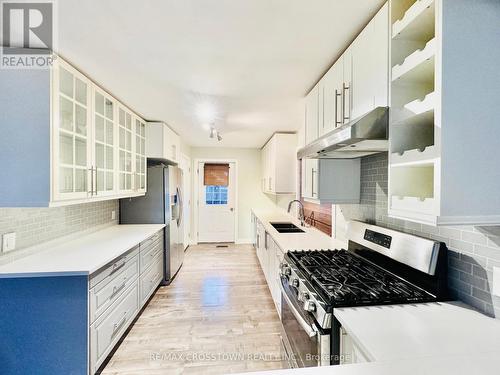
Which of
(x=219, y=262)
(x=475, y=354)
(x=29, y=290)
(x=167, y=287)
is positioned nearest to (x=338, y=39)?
(x=475, y=354)

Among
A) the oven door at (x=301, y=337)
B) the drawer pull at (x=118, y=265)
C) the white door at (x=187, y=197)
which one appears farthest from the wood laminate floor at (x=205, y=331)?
the white door at (x=187, y=197)

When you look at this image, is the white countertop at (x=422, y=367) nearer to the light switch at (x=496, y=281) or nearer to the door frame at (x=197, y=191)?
the light switch at (x=496, y=281)

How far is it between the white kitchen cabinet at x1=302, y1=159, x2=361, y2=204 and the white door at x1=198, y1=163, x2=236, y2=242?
378 cm

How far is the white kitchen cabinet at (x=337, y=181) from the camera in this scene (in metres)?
2.16

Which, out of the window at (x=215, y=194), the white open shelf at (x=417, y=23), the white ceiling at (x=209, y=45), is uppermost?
the white ceiling at (x=209, y=45)

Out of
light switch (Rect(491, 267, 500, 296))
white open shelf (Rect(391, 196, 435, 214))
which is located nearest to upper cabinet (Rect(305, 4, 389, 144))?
white open shelf (Rect(391, 196, 435, 214))

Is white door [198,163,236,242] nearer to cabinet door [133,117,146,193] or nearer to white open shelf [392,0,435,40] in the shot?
cabinet door [133,117,146,193]

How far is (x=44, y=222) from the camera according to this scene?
6.84 feet

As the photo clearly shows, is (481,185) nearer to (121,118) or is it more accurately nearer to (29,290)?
(29,290)

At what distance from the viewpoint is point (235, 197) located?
19.0 feet

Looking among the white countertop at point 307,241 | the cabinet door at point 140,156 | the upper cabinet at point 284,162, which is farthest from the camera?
the upper cabinet at point 284,162

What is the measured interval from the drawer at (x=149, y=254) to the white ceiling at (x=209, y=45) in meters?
1.66

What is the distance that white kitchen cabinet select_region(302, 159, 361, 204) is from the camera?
85.1 inches

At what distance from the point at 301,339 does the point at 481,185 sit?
1166 millimetres
